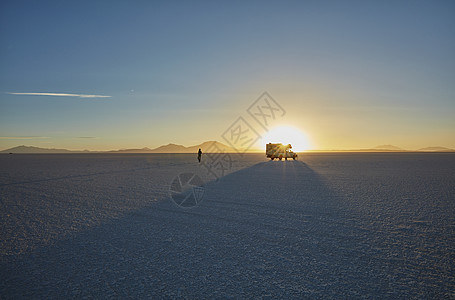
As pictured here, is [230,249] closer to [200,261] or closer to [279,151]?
[200,261]

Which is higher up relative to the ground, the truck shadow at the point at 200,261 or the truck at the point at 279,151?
the truck at the point at 279,151

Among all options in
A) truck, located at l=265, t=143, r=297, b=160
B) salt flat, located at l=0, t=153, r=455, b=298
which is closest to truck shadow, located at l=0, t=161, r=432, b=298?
salt flat, located at l=0, t=153, r=455, b=298

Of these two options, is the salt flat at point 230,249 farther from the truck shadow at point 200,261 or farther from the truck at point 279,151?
the truck at point 279,151

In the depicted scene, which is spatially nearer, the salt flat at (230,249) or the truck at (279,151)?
the salt flat at (230,249)

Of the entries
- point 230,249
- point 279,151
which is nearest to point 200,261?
point 230,249

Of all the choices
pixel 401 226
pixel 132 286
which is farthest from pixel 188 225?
pixel 401 226

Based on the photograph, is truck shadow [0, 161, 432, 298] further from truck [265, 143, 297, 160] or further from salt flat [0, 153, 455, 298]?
truck [265, 143, 297, 160]

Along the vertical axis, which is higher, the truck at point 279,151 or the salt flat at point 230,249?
the truck at point 279,151

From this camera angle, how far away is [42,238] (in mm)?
6234

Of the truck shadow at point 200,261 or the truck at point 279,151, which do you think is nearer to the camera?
the truck shadow at point 200,261

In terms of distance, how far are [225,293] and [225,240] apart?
6.97 ft

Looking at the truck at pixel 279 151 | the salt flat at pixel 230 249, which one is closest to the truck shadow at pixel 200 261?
the salt flat at pixel 230 249

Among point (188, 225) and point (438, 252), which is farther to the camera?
point (188, 225)

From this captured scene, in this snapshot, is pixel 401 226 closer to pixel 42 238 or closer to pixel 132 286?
pixel 132 286
